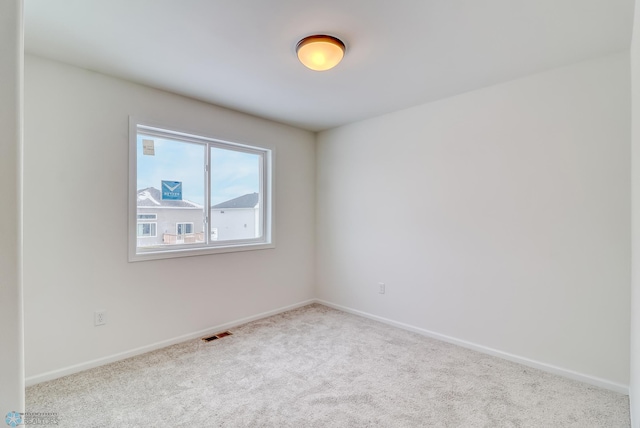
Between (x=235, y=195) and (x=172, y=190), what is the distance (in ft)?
2.46

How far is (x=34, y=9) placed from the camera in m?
1.71

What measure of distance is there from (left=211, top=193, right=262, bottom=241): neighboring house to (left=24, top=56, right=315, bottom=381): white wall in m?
0.33

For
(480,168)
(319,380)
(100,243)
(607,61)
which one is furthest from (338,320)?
(607,61)

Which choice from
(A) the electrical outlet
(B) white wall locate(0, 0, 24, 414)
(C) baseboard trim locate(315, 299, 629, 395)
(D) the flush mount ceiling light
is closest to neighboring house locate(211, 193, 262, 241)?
(A) the electrical outlet

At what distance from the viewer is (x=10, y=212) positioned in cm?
92

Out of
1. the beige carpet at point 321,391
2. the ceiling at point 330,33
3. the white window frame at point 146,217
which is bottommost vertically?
the beige carpet at point 321,391

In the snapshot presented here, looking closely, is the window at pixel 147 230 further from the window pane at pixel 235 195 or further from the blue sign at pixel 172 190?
the window pane at pixel 235 195

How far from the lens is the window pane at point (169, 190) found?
280 centimetres

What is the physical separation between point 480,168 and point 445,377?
1850 mm

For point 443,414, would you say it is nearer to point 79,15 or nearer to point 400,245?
point 400,245

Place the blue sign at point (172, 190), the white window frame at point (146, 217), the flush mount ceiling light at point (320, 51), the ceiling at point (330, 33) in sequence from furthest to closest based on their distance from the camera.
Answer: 1. the blue sign at point (172, 190)
2. the white window frame at point (146, 217)
3. the flush mount ceiling light at point (320, 51)
4. the ceiling at point (330, 33)

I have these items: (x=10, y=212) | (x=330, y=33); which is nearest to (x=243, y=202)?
(x=330, y=33)

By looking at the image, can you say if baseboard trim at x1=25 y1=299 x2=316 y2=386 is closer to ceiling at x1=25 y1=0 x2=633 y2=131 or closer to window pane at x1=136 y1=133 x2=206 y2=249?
window pane at x1=136 y1=133 x2=206 y2=249

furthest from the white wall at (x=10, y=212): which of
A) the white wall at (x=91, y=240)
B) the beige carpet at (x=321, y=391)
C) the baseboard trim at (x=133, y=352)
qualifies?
the baseboard trim at (x=133, y=352)
